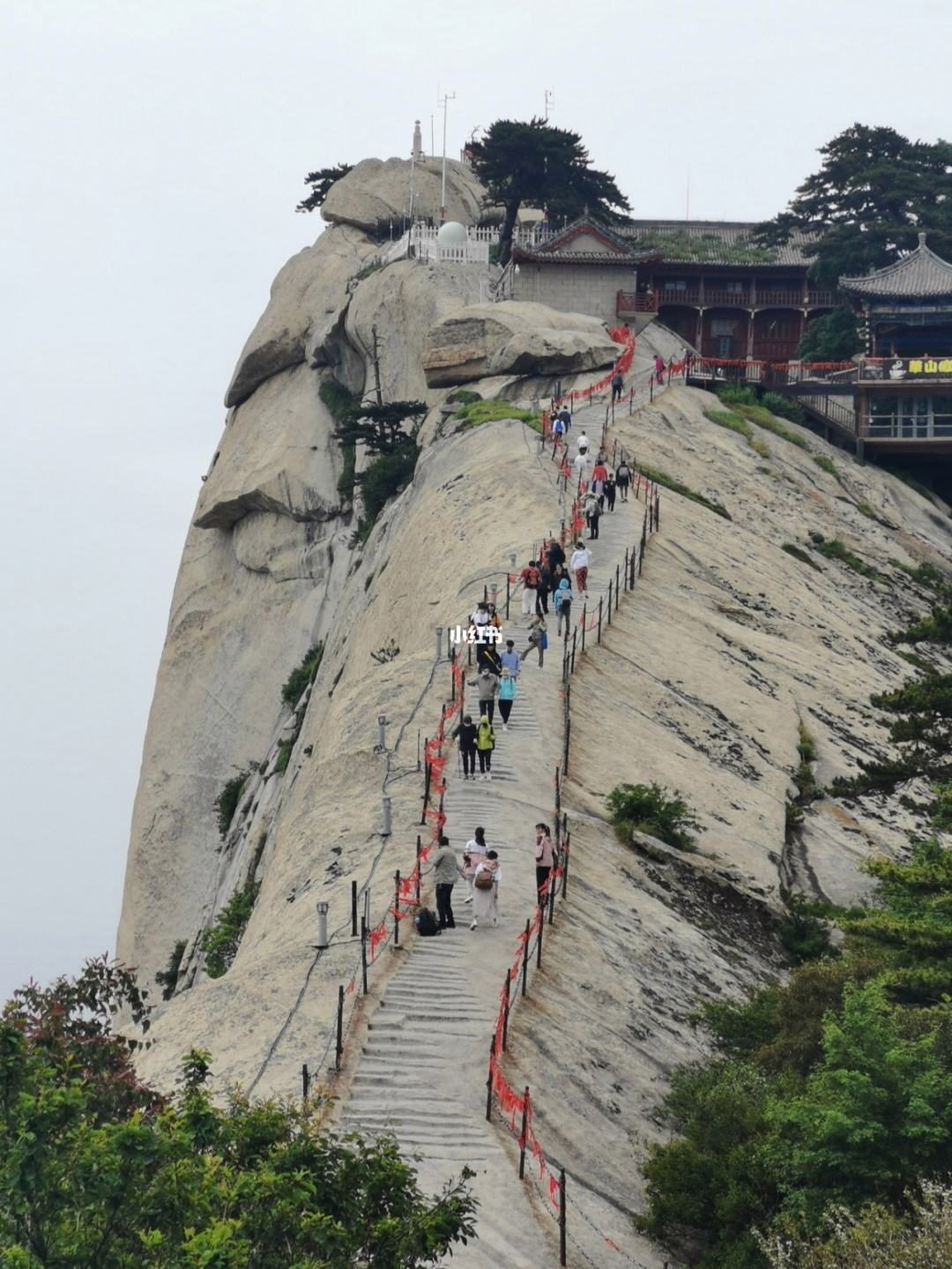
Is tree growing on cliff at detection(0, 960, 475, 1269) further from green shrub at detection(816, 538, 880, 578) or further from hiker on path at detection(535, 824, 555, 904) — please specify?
green shrub at detection(816, 538, 880, 578)

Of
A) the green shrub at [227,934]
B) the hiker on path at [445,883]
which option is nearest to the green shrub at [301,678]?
the green shrub at [227,934]

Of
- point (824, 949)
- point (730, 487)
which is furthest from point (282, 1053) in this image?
point (730, 487)

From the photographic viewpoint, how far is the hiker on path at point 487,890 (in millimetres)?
26656

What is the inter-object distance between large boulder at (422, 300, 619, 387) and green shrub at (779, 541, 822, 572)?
1459cm

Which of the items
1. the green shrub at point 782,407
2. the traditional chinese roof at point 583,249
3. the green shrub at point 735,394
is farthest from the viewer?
the traditional chinese roof at point 583,249

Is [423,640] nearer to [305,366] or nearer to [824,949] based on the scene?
[824,949]

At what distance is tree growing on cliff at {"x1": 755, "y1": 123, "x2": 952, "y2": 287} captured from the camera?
7956 centimetres

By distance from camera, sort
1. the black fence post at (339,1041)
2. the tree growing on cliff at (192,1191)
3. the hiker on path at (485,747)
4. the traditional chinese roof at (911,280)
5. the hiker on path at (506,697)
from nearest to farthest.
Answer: the tree growing on cliff at (192,1191)
the black fence post at (339,1041)
the hiker on path at (485,747)
the hiker on path at (506,697)
the traditional chinese roof at (911,280)

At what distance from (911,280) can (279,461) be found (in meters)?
25.4

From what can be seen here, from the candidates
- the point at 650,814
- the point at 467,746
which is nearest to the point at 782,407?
the point at 650,814

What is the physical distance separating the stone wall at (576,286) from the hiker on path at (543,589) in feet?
120

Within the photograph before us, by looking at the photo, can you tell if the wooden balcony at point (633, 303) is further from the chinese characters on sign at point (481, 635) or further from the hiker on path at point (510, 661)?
the hiker on path at point (510, 661)

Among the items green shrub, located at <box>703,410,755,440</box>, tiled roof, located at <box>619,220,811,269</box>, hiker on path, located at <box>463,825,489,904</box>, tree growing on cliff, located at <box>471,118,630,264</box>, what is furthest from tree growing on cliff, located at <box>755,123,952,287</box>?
hiker on path, located at <box>463,825,489,904</box>

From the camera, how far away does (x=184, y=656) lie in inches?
3123
